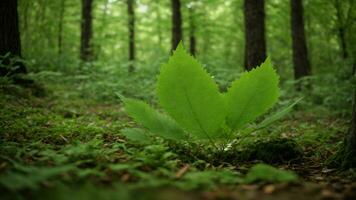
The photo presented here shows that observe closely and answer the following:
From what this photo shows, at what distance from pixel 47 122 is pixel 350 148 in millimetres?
2896

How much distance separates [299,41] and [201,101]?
8.46 meters

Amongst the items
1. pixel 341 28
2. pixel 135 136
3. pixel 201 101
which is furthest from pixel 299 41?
pixel 135 136

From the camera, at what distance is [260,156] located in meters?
2.78

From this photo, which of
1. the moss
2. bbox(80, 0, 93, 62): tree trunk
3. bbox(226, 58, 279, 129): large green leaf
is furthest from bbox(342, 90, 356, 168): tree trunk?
bbox(80, 0, 93, 62): tree trunk

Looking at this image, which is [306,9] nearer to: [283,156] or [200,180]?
[283,156]

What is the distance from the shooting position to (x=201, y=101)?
8.41 feet

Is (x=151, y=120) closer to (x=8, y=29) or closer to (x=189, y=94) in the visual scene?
(x=189, y=94)

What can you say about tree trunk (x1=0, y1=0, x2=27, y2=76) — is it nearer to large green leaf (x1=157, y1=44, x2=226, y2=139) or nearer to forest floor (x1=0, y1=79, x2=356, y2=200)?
forest floor (x1=0, y1=79, x2=356, y2=200)

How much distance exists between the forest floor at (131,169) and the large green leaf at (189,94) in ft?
0.89

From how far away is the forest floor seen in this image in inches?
56.2

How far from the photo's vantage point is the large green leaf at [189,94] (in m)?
2.51

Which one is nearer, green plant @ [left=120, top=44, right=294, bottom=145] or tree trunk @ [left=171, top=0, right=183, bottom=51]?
green plant @ [left=120, top=44, right=294, bottom=145]

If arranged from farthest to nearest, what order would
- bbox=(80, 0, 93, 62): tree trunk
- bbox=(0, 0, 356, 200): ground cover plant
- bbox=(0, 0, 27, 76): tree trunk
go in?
1. bbox=(80, 0, 93, 62): tree trunk
2. bbox=(0, 0, 27, 76): tree trunk
3. bbox=(0, 0, 356, 200): ground cover plant

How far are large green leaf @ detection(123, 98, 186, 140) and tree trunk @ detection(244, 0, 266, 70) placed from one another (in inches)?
158
